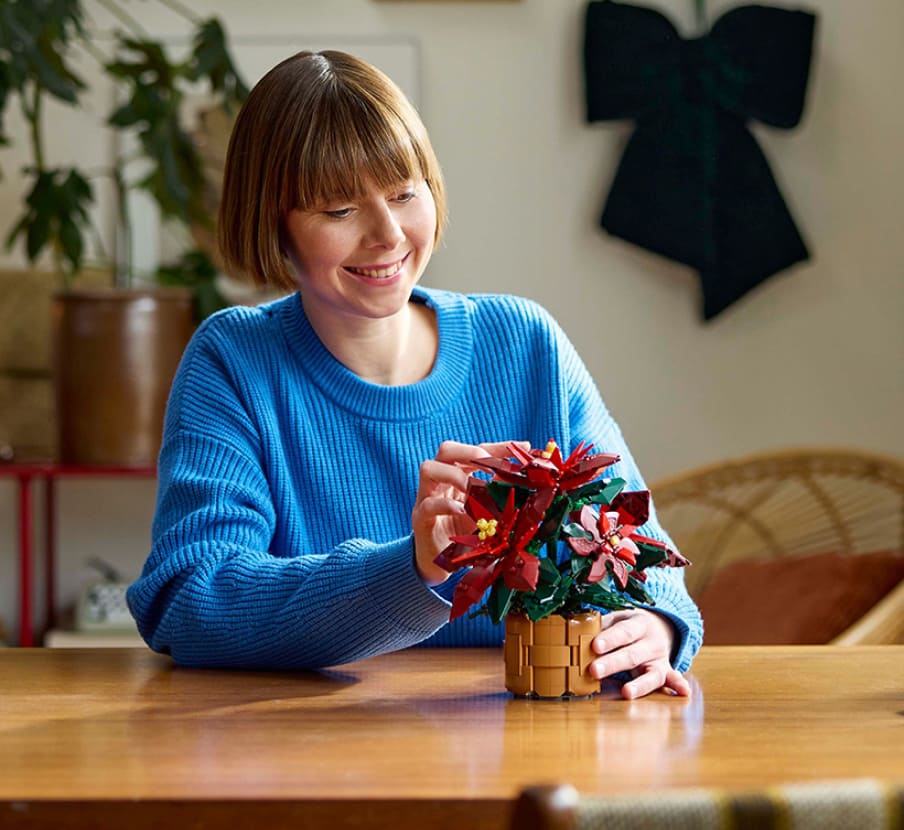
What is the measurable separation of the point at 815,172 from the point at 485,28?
2.76 feet

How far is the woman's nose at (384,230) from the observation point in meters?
1.55

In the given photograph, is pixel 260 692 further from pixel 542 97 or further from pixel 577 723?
pixel 542 97

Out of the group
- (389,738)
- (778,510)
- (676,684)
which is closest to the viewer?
(389,738)

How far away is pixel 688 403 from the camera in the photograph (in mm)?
3455

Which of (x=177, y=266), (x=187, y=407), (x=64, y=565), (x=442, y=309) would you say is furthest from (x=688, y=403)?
(x=187, y=407)

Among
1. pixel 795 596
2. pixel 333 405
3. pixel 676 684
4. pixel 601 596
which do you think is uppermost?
pixel 333 405

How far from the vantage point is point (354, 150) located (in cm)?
153

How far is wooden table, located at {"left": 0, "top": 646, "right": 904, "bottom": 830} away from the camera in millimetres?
963

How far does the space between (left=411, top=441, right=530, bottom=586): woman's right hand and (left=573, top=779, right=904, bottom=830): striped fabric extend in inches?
24.6

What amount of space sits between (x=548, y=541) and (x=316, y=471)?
46cm

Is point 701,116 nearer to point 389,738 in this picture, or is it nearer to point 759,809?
point 389,738

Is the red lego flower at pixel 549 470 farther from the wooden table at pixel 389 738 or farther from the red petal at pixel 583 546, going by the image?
the wooden table at pixel 389 738

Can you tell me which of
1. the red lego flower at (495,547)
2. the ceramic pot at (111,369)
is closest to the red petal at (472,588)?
the red lego flower at (495,547)

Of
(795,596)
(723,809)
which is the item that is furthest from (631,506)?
(795,596)
